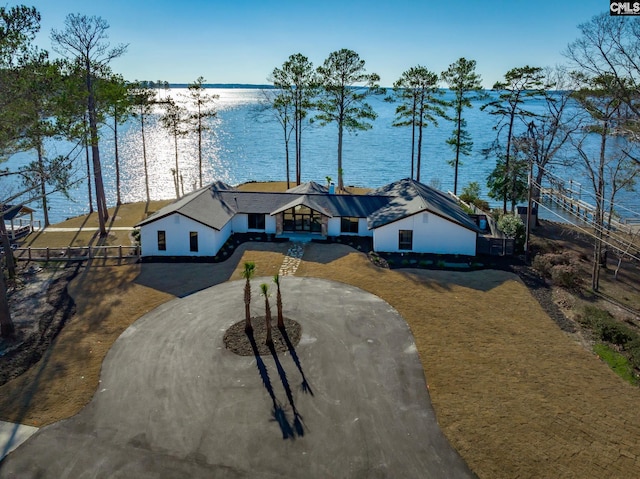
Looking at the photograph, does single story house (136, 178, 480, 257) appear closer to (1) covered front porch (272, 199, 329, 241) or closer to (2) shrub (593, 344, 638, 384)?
(1) covered front porch (272, 199, 329, 241)

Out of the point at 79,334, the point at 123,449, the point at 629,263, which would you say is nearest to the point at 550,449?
the point at 123,449

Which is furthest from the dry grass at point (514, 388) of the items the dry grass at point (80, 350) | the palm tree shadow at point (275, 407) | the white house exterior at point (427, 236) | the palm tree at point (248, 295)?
the dry grass at point (80, 350)

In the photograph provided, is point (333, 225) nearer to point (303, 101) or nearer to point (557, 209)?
point (303, 101)

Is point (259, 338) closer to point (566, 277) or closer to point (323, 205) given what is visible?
point (323, 205)

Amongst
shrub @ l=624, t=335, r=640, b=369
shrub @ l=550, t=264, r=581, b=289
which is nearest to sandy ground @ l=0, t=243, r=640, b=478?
shrub @ l=624, t=335, r=640, b=369

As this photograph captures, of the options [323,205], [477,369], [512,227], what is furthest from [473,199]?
[477,369]
